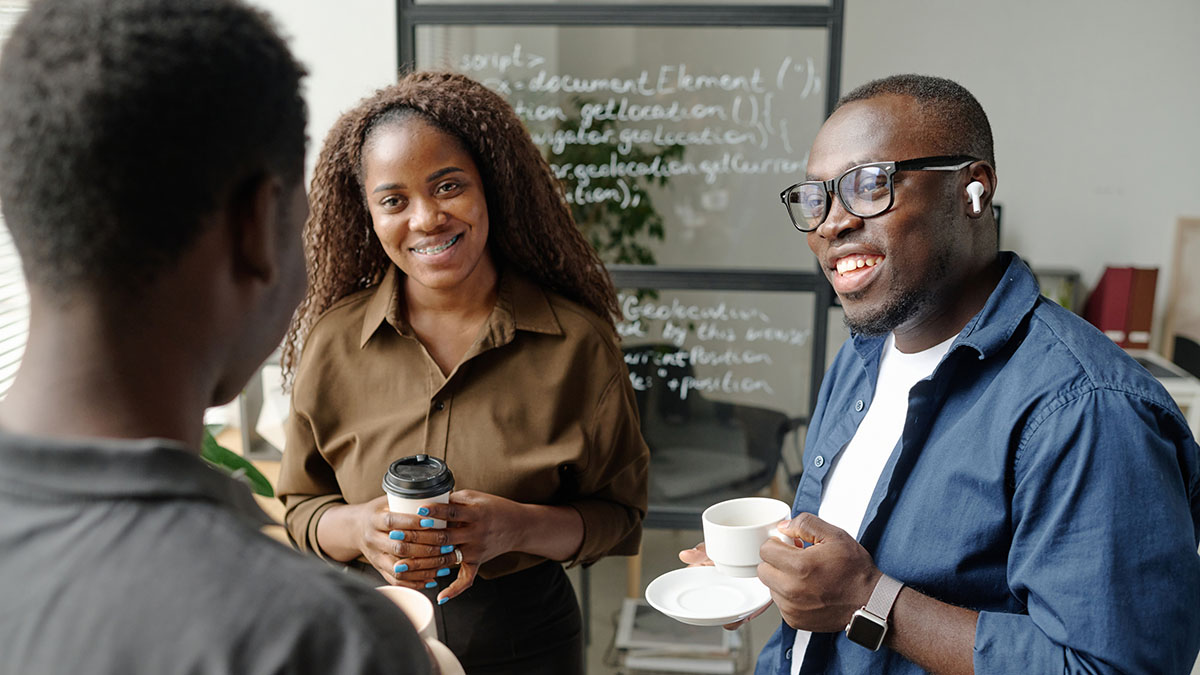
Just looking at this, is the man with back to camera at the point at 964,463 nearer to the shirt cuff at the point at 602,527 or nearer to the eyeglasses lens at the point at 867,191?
the eyeglasses lens at the point at 867,191

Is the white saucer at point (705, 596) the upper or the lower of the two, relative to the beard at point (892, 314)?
lower

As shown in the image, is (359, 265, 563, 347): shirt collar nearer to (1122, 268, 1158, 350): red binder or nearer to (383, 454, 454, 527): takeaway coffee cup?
(383, 454, 454, 527): takeaway coffee cup

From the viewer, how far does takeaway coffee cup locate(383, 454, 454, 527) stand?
121cm

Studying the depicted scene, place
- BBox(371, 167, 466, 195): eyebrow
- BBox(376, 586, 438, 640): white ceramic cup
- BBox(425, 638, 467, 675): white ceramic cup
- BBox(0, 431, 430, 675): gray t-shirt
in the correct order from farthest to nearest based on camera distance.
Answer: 1. BBox(371, 167, 466, 195): eyebrow
2. BBox(376, 586, 438, 640): white ceramic cup
3. BBox(425, 638, 467, 675): white ceramic cup
4. BBox(0, 431, 430, 675): gray t-shirt

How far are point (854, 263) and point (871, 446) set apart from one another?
26 centimetres

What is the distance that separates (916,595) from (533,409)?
672 millimetres

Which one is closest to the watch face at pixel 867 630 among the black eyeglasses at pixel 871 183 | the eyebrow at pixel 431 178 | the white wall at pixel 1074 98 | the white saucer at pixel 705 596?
the white saucer at pixel 705 596

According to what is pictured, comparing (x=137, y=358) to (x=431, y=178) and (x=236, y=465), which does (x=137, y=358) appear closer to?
(x=431, y=178)

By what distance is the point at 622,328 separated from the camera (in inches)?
109

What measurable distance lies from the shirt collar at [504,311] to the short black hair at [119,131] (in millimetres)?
971

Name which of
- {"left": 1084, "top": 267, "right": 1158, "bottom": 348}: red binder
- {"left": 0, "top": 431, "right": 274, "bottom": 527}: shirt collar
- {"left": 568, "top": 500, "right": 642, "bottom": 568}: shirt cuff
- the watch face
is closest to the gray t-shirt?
{"left": 0, "top": 431, "right": 274, "bottom": 527}: shirt collar

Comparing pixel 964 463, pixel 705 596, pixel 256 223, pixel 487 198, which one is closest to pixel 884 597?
pixel 964 463

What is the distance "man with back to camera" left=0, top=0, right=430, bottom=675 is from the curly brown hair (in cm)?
96

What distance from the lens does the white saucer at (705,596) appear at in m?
1.24
